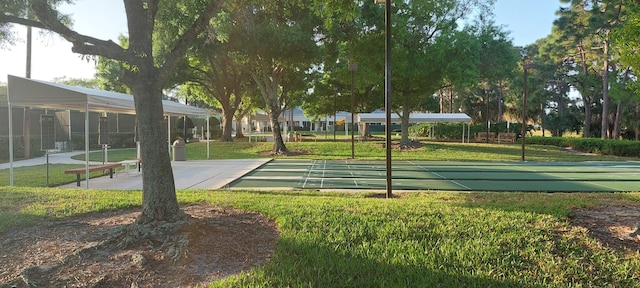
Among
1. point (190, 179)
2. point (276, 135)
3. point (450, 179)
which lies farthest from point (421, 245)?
point (276, 135)

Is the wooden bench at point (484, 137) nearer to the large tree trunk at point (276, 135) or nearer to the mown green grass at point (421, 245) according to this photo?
the large tree trunk at point (276, 135)

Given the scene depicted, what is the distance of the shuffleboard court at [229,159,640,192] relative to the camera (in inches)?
386

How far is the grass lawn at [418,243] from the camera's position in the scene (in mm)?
3484

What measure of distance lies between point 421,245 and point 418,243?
0.06m

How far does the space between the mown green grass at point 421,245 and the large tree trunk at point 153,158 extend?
4.76 ft

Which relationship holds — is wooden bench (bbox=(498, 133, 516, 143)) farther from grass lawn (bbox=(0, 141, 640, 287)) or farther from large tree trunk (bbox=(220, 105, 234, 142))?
grass lawn (bbox=(0, 141, 640, 287))

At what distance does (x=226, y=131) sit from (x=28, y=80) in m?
22.5

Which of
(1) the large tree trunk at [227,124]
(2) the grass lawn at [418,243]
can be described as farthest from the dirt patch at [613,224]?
(1) the large tree trunk at [227,124]

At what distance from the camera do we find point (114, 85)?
27531 mm

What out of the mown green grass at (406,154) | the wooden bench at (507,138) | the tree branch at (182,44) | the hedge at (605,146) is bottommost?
the mown green grass at (406,154)

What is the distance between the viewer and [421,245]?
4172mm

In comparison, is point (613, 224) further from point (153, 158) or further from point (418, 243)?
point (153, 158)

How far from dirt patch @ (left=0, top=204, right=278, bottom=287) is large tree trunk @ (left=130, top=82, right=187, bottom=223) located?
0.38 m

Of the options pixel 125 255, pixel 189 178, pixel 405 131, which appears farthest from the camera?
pixel 405 131
